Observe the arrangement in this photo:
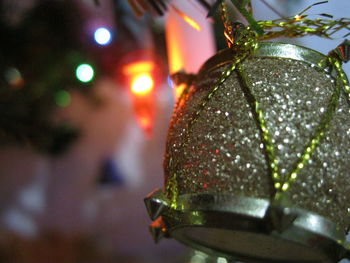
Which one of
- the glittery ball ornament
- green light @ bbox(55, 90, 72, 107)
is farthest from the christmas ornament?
green light @ bbox(55, 90, 72, 107)

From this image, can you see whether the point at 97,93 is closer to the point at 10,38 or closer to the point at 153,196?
the point at 10,38

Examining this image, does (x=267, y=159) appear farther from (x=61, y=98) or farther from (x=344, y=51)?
(x=61, y=98)

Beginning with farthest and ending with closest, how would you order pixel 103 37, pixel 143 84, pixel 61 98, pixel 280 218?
pixel 61 98 → pixel 143 84 → pixel 103 37 → pixel 280 218

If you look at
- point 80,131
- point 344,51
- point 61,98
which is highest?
point 344,51

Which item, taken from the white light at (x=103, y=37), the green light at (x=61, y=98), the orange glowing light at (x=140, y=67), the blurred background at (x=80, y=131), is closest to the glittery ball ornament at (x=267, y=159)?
the white light at (x=103, y=37)

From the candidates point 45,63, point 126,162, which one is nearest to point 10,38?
point 45,63

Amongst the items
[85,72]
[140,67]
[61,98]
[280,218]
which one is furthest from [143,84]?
[280,218]

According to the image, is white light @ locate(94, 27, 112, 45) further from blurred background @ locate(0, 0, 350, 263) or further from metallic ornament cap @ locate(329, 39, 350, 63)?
metallic ornament cap @ locate(329, 39, 350, 63)

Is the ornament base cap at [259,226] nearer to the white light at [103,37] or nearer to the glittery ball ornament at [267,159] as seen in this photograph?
the glittery ball ornament at [267,159]
